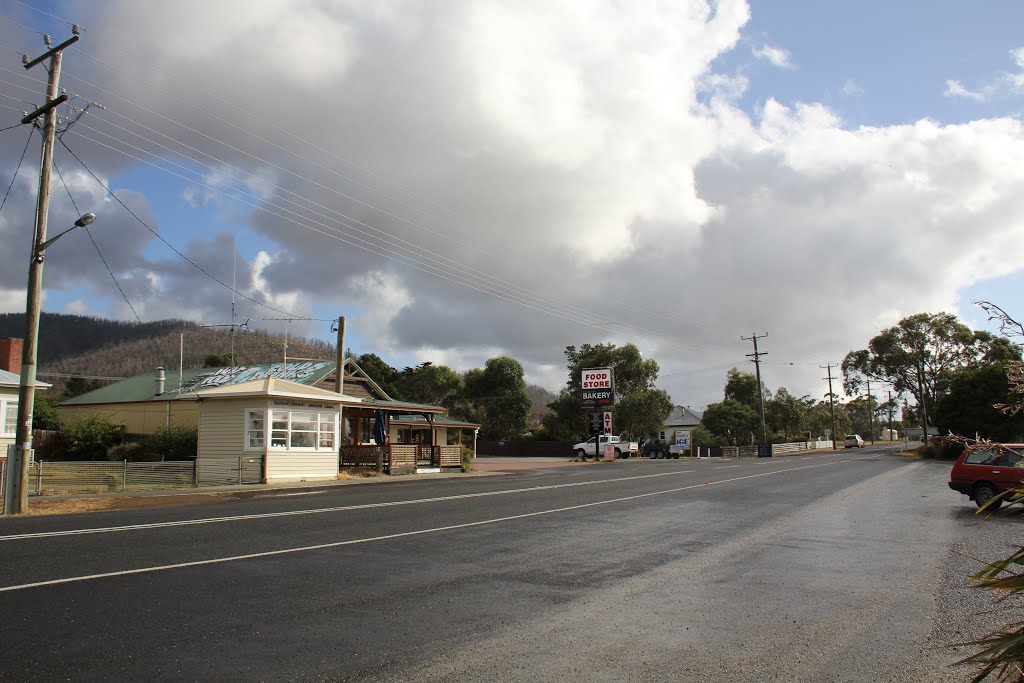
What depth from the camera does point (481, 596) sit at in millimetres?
7418

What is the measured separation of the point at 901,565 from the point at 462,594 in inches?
238

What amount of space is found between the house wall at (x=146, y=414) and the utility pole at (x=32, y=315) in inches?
751

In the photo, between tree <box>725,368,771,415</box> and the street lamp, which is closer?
the street lamp

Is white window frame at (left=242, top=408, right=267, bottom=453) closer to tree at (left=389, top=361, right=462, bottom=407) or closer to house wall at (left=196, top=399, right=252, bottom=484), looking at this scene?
house wall at (left=196, top=399, right=252, bottom=484)

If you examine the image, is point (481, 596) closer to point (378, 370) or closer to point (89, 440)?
point (89, 440)

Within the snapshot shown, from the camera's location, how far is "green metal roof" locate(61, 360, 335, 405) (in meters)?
38.2

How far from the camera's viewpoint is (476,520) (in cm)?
1362

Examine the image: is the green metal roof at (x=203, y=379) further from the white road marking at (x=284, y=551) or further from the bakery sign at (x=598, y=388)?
the white road marking at (x=284, y=551)

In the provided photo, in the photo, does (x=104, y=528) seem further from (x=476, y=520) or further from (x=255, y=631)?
(x=255, y=631)

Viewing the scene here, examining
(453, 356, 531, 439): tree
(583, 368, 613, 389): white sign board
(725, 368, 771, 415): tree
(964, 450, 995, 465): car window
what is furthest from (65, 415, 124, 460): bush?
(725, 368, 771, 415): tree

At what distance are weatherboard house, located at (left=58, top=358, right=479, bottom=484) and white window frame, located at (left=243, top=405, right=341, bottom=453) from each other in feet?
0.12

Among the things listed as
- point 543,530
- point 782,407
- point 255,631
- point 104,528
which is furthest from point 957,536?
point 782,407

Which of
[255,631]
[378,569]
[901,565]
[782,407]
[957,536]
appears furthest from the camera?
[782,407]

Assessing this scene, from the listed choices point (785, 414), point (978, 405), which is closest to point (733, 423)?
point (785, 414)
